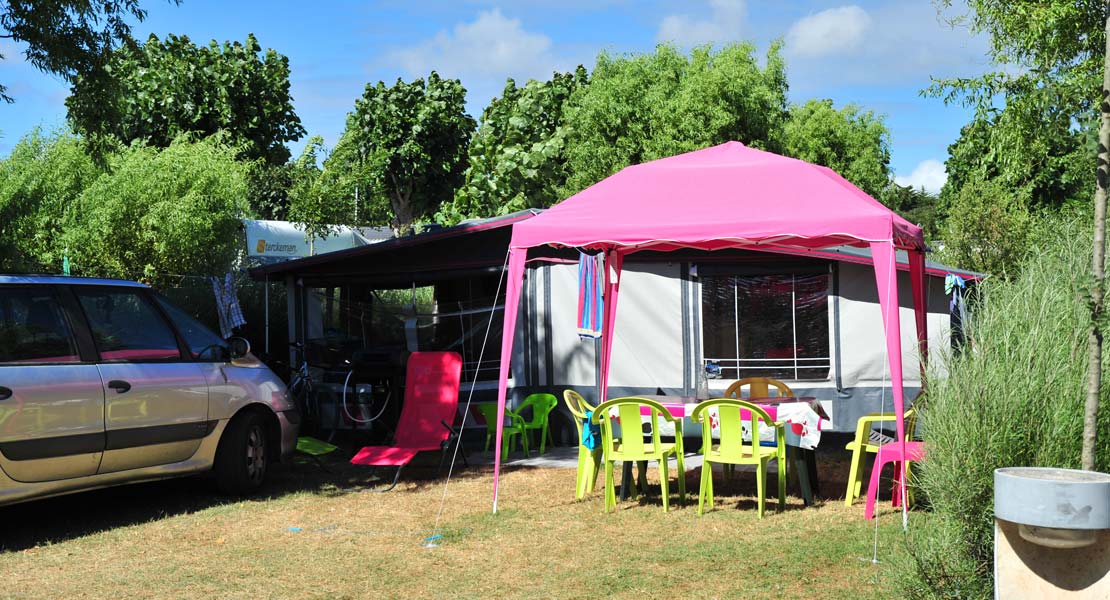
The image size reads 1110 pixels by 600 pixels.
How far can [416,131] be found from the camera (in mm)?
28578

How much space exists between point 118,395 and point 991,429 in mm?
5254

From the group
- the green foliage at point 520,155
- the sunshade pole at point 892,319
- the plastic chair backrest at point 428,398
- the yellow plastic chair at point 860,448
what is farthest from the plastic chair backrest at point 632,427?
the green foliage at point 520,155

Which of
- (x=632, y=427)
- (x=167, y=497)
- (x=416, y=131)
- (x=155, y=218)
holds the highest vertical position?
(x=416, y=131)

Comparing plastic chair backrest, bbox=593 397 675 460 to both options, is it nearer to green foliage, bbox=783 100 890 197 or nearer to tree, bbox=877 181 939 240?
green foliage, bbox=783 100 890 197

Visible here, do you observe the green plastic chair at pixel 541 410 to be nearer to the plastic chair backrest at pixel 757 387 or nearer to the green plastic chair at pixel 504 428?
the green plastic chair at pixel 504 428

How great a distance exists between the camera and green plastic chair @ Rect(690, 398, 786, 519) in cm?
680

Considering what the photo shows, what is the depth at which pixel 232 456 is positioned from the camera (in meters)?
7.63

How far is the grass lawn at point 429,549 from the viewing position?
17.3 ft

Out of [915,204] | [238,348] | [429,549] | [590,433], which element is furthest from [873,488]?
[915,204]

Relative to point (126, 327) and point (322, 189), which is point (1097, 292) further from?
point (322, 189)

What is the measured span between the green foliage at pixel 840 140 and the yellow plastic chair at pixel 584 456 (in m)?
19.1

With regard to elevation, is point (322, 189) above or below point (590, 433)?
above

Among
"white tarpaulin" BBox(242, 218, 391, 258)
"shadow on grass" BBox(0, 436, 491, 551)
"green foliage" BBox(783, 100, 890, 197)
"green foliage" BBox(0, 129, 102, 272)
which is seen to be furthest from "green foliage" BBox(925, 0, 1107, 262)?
"green foliage" BBox(783, 100, 890, 197)

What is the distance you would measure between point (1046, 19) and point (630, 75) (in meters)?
12.6
